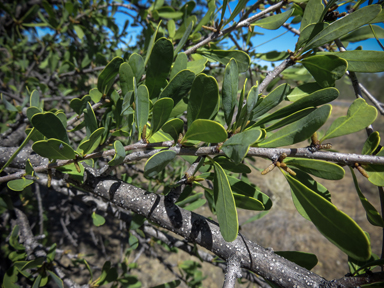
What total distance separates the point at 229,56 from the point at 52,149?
39 centimetres

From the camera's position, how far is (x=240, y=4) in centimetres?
41

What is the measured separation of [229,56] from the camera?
1.48 feet

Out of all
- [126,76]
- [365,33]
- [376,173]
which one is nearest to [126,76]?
[126,76]

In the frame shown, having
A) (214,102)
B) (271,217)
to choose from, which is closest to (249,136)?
(214,102)

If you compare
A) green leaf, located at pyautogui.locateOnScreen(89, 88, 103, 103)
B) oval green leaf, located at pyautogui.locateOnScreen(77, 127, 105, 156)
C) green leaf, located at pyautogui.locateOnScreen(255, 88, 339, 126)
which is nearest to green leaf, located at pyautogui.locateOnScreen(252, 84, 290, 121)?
green leaf, located at pyautogui.locateOnScreen(255, 88, 339, 126)

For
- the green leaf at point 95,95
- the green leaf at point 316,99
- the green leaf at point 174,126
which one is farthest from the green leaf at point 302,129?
the green leaf at point 95,95

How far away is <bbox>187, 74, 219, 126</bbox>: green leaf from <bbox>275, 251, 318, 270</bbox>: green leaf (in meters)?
0.36

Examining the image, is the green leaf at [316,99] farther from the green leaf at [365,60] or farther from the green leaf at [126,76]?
the green leaf at [126,76]

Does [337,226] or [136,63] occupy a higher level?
[136,63]

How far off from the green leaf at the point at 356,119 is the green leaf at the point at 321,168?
57mm

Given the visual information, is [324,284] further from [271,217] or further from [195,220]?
[271,217]

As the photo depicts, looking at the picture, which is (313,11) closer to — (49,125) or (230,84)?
(230,84)

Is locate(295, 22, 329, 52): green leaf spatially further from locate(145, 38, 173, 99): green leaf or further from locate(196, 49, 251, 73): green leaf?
locate(145, 38, 173, 99): green leaf

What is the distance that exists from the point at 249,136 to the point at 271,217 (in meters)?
3.68
